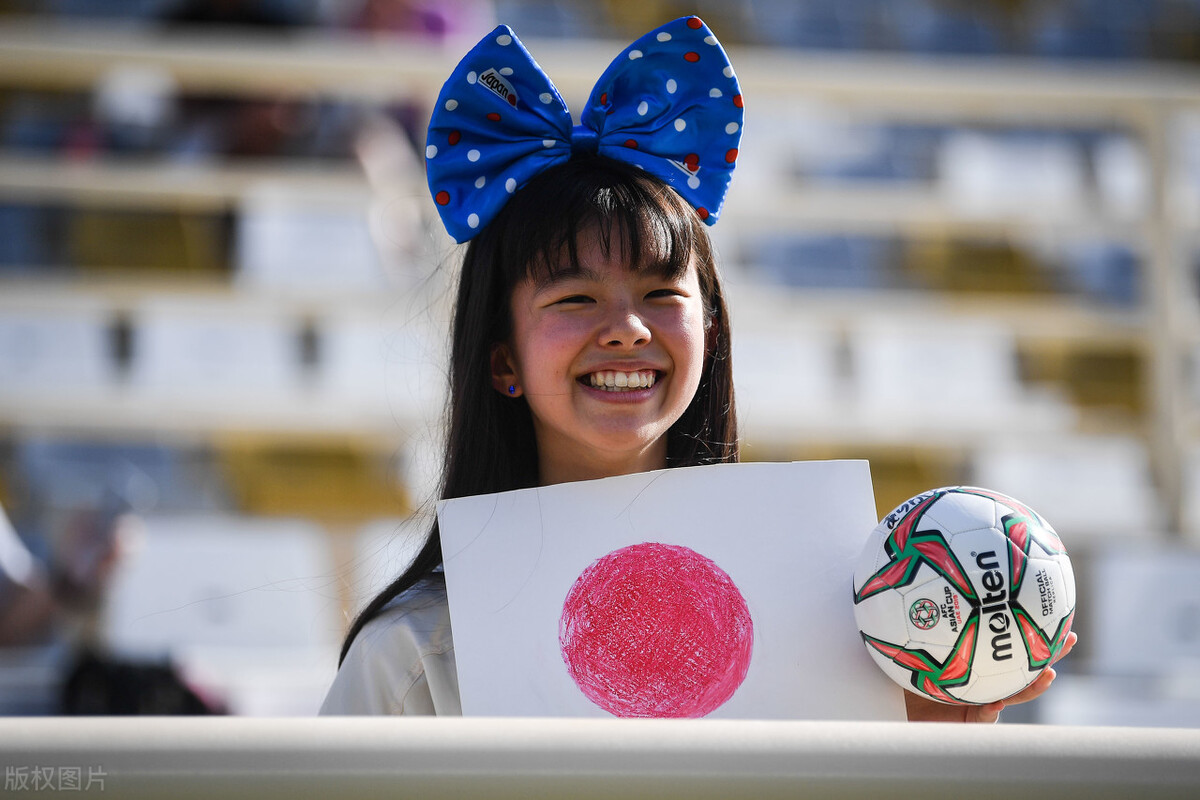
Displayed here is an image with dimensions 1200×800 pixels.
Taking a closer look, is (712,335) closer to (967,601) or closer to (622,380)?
(622,380)

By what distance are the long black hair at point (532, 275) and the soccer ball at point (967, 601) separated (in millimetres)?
329

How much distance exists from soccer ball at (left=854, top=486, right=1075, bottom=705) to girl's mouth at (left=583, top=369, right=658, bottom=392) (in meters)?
0.27

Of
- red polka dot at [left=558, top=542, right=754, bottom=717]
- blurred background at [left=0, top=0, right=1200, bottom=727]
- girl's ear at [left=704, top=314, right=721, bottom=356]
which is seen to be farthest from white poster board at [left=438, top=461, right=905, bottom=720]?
blurred background at [left=0, top=0, right=1200, bottom=727]

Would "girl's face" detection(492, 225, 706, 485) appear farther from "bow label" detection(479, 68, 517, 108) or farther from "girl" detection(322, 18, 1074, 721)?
"bow label" detection(479, 68, 517, 108)

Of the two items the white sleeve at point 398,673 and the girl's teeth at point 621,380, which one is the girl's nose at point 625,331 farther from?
the white sleeve at point 398,673

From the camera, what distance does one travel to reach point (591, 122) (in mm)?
1227

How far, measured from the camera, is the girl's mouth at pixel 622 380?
1091 mm

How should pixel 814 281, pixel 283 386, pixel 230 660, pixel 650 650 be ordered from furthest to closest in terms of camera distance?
pixel 814 281 → pixel 283 386 → pixel 230 660 → pixel 650 650

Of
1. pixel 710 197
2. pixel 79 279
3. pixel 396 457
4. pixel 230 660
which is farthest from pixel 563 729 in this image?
pixel 79 279

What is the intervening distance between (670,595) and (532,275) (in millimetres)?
335

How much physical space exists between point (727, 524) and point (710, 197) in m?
0.36

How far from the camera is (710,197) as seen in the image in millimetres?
1217

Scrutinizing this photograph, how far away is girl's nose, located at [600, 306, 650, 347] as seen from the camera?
107 cm

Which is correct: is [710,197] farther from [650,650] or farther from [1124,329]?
[1124,329]
